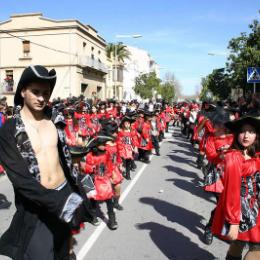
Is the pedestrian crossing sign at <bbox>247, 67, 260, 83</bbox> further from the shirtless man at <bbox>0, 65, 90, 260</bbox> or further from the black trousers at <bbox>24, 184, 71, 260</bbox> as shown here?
the black trousers at <bbox>24, 184, 71, 260</bbox>

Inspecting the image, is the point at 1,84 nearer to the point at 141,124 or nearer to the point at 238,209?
the point at 141,124

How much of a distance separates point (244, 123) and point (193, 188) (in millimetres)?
5724

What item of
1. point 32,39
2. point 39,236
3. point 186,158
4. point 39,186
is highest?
point 32,39

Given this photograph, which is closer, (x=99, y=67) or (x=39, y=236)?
(x=39, y=236)

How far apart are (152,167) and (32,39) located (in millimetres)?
30262

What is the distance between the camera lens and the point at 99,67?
149ft

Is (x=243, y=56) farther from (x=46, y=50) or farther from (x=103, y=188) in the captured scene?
(x=46, y=50)

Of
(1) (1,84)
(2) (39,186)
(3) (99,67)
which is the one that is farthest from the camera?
(3) (99,67)

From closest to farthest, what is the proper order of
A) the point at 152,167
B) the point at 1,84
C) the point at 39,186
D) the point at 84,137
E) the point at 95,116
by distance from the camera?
the point at 39,186 < the point at 152,167 < the point at 84,137 < the point at 95,116 < the point at 1,84

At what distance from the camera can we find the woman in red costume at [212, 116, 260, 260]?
331 cm

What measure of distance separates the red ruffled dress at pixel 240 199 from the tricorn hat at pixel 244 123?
278 mm

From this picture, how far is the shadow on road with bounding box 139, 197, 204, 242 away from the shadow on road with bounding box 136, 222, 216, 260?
1.07ft

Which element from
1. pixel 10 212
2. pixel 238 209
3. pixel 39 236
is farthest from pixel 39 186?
pixel 10 212

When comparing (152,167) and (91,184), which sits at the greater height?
(91,184)
